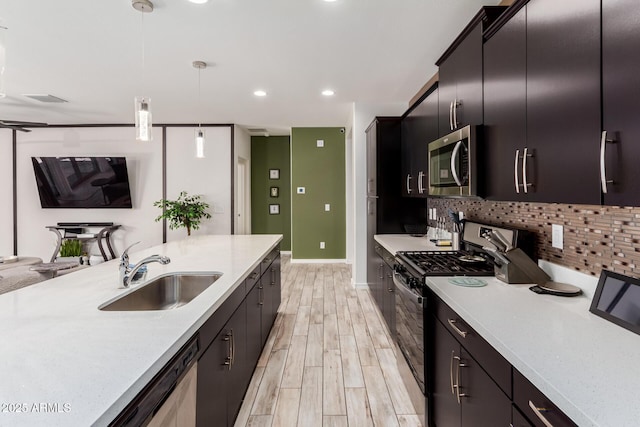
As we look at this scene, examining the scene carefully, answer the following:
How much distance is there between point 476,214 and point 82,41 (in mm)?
3566

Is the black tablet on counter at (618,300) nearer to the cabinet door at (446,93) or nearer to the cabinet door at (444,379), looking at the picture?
the cabinet door at (444,379)

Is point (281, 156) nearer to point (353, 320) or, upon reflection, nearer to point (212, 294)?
point (353, 320)

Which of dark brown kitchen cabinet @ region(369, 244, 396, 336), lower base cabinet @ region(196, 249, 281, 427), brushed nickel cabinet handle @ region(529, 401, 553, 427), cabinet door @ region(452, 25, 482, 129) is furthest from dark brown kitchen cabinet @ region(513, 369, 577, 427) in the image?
dark brown kitchen cabinet @ region(369, 244, 396, 336)

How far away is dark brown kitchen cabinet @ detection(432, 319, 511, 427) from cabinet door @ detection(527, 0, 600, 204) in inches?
27.8

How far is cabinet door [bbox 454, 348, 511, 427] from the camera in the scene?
110cm

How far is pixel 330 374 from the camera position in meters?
2.54

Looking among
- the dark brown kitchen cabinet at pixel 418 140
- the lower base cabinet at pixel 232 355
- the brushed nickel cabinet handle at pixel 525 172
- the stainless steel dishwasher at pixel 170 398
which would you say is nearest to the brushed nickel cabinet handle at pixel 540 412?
the brushed nickel cabinet handle at pixel 525 172

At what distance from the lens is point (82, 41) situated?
9.46 feet

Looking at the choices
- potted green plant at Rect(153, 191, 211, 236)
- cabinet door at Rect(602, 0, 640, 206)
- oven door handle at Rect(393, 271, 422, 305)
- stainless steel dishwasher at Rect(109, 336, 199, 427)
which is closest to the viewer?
stainless steel dishwasher at Rect(109, 336, 199, 427)

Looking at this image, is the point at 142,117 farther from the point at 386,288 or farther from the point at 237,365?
the point at 386,288

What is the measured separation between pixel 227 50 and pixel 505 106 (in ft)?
8.03

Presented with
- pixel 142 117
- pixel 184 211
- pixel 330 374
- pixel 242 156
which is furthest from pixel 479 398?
pixel 242 156

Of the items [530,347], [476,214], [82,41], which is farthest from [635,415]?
[82,41]

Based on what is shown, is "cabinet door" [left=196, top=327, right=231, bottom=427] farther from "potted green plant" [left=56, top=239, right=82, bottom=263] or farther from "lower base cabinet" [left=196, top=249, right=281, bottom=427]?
"potted green plant" [left=56, top=239, right=82, bottom=263]
